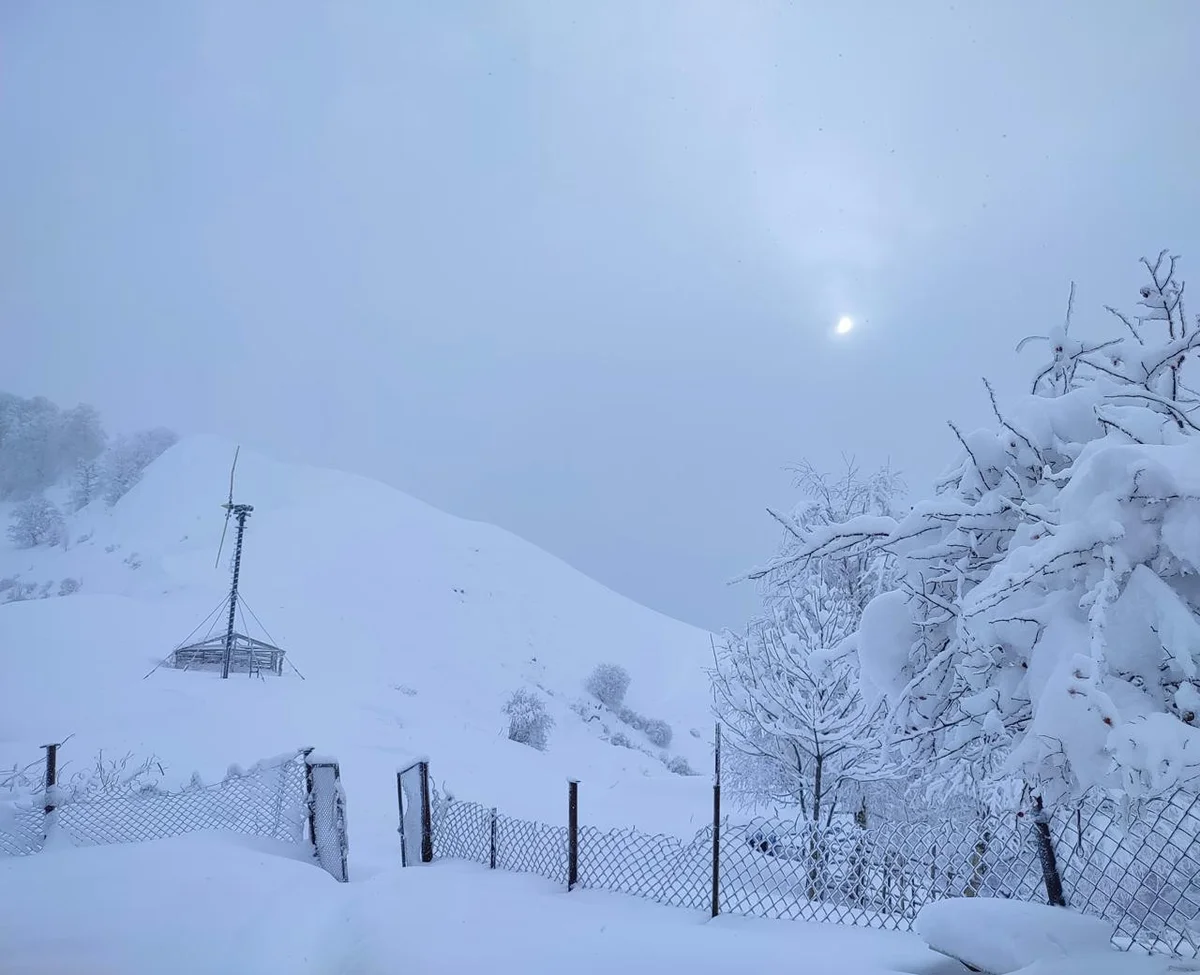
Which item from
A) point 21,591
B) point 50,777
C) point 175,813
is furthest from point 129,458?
point 175,813

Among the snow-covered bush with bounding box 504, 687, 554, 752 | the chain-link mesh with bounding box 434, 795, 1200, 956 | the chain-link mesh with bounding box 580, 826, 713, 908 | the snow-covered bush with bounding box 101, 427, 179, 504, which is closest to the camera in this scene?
the chain-link mesh with bounding box 434, 795, 1200, 956

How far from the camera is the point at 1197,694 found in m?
2.43

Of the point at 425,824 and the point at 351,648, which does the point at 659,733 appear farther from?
the point at 425,824

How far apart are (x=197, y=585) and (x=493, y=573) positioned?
23.0 m

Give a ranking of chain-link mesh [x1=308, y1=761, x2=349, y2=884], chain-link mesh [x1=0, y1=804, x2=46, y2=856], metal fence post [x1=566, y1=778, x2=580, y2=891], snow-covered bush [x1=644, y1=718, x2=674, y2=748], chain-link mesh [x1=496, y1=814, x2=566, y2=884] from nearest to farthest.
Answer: metal fence post [x1=566, y1=778, x2=580, y2=891] < chain-link mesh [x1=496, y1=814, x2=566, y2=884] < chain-link mesh [x1=0, y1=804, x2=46, y2=856] < chain-link mesh [x1=308, y1=761, x2=349, y2=884] < snow-covered bush [x1=644, y1=718, x2=674, y2=748]

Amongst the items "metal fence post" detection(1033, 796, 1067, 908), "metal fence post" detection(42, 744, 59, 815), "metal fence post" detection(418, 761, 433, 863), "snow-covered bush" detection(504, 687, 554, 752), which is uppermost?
"metal fence post" detection(1033, 796, 1067, 908)

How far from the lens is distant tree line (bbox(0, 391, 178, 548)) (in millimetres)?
50156

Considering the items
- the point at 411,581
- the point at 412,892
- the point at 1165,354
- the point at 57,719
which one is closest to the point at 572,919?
the point at 412,892

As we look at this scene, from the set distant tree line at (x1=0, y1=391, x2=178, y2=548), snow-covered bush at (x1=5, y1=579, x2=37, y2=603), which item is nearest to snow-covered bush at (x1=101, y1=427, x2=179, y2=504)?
distant tree line at (x1=0, y1=391, x2=178, y2=548)

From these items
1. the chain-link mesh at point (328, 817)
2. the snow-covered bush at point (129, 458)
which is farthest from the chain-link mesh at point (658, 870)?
the snow-covered bush at point (129, 458)

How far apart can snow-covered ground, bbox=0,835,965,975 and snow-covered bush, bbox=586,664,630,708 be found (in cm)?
3507

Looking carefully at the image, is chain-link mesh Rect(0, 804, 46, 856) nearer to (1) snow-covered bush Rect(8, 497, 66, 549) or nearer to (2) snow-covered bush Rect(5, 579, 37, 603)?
(2) snow-covered bush Rect(5, 579, 37, 603)

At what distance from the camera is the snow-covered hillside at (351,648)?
1602 cm

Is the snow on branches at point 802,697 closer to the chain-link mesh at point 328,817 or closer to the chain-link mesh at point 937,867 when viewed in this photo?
the chain-link mesh at point 937,867
